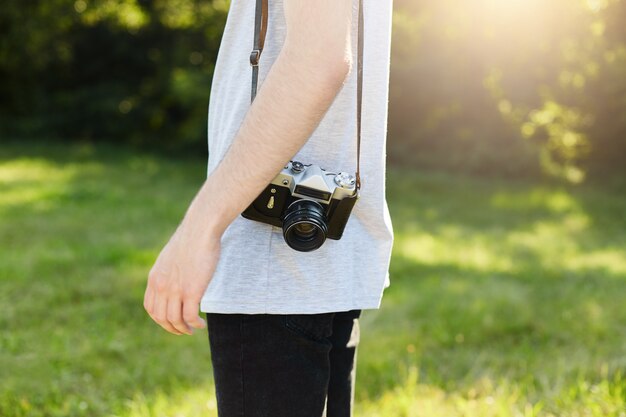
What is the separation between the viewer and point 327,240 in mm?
1271

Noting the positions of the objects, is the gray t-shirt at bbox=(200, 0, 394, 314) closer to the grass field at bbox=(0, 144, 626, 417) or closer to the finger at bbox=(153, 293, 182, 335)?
the finger at bbox=(153, 293, 182, 335)

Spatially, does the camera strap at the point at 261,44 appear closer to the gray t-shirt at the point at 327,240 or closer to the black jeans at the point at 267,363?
the gray t-shirt at the point at 327,240

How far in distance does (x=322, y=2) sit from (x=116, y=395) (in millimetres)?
2486

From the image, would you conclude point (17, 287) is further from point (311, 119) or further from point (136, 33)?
point (136, 33)

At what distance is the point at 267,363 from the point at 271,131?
1.32ft

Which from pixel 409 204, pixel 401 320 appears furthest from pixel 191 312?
pixel 409 204

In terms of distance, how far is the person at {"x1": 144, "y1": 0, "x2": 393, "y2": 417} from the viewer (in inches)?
42.8

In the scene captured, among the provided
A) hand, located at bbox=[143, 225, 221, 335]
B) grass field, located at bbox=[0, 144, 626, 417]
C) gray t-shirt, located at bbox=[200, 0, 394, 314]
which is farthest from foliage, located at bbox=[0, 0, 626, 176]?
hand, located at bbox=[143, 225, 221, 335]

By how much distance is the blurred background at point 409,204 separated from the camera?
323 cm

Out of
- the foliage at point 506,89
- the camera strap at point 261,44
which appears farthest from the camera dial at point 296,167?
the foliage at point 506,89

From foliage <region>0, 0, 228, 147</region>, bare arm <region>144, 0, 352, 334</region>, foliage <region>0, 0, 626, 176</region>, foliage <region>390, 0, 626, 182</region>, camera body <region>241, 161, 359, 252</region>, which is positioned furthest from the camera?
foliage <region>0, 0, 228, 147</region>

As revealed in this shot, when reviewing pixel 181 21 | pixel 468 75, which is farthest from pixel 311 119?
pixel 181 21

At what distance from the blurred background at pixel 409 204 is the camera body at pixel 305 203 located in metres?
1.75

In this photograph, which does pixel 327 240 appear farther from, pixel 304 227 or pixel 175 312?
pixel 175 312
